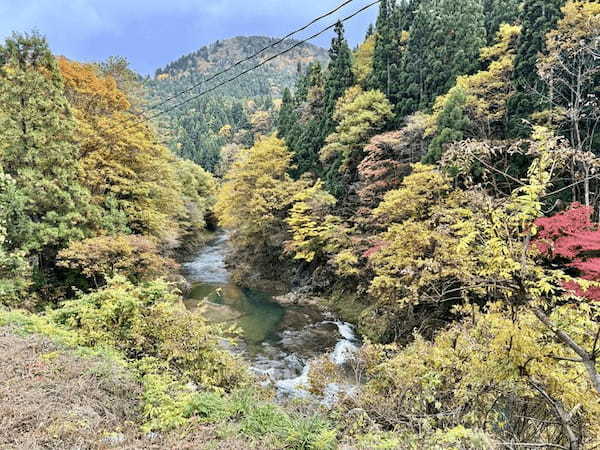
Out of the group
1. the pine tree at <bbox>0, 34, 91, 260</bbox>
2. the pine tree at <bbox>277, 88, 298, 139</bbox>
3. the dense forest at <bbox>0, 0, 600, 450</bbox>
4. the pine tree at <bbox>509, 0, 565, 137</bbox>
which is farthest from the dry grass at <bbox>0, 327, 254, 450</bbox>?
the pine tree at <bbox>277, 88, 298, 139</bbox>

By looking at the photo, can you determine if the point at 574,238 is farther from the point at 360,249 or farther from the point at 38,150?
the point at 38,150

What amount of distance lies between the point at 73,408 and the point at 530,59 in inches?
719

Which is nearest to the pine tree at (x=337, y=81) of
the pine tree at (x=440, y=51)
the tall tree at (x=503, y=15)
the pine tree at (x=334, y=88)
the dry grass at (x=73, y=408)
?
the pine tree at (x=334, y=88)

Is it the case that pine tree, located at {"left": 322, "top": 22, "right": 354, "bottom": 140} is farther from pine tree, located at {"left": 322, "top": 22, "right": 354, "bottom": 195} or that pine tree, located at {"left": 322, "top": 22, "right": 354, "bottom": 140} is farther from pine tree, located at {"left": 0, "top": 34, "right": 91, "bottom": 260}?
pine tree, located at {"left": 0, "top": 34, "right": 91, "bottom": 260}

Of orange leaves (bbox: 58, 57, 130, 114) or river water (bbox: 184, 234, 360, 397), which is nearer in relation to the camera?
river water (bbox: 184, 234, 360, 397)

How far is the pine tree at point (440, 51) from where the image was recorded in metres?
18.3

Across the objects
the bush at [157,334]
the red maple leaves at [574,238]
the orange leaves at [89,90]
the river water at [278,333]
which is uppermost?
the orange leaves at [89,90]

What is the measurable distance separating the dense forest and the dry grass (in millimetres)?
31

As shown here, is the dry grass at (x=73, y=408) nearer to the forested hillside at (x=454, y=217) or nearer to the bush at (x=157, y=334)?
the bush at (x=157, y=334)

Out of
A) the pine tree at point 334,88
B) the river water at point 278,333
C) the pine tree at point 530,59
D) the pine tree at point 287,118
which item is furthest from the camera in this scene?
the pine tree at point 287,118

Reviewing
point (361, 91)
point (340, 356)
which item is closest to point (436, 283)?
point (340, 356)

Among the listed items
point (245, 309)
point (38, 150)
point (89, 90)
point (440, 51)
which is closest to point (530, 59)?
point (440, 51)

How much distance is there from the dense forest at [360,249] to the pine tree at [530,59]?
0.09 meters

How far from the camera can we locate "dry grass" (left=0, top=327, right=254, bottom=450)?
351 cm
